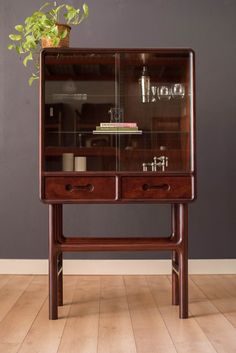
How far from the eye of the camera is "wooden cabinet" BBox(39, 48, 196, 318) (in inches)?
111

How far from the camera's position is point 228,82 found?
13.1ft

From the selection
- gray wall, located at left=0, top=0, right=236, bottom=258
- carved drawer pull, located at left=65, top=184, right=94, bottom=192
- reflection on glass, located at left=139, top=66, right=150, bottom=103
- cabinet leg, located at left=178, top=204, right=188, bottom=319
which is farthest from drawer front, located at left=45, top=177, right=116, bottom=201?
gray wall, located at left=0, top=0, right=236, bottom=258

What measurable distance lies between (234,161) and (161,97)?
130cm

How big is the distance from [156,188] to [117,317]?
0.70 metres

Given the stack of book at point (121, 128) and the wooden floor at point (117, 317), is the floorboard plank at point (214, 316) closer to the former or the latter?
the wooden floor at point (117, 317)

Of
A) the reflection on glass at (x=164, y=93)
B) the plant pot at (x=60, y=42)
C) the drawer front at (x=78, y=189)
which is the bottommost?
the drawer front at (x=78, y=189)

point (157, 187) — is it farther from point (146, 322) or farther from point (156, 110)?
point (146, 322)

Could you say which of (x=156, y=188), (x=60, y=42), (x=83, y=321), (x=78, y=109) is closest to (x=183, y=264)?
(x=156, y=188)

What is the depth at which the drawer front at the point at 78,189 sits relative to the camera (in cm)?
280

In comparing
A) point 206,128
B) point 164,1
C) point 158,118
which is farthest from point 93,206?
point 164,1

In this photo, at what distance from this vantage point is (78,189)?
2.81 meters

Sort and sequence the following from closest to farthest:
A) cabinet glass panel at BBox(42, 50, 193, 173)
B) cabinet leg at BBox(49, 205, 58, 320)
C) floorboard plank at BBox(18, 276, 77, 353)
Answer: floorboard plank at BBox(18, 276, 77, 353)
cabinet leg at BBox(49, 205, 58, 320)
cabinet glass panel at BBox(42, 50, 193, 173)

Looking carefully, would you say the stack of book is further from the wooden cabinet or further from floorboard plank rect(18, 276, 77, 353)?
floorboard plank rect(18, 276, 77, 353)

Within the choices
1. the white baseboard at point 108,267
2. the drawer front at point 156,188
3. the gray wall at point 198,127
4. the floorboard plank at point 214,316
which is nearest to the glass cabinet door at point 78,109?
A: the drawer front at point 156,188
